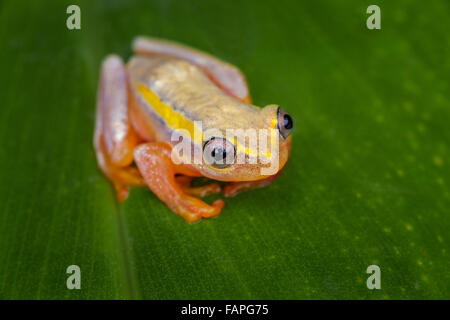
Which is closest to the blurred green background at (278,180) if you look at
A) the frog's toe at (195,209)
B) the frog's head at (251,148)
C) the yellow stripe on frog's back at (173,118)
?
Answer: the frog's toe at (195,209)

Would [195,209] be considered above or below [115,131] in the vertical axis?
below

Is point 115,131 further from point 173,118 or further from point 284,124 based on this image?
point 284,124

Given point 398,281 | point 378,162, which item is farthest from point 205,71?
point 398,281

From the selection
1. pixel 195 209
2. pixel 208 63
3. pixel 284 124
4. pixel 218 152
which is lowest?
pixel 195 209

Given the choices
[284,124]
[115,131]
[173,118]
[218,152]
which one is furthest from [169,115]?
[284,124]

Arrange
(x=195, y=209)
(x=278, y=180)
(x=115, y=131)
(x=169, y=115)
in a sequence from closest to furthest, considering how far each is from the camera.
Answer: (x=195, y=209) → (x=278, y=180) → (x=169, y=115) → (x=115, y=131)

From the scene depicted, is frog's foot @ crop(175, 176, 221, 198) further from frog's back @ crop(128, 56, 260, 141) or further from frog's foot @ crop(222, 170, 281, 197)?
frog's back @ crop(128, 56, 260, 141)

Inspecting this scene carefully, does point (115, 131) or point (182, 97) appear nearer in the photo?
point (182, 97)
